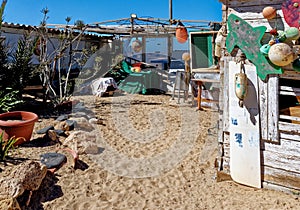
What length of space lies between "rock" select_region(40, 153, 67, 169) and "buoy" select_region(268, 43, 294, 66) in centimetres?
305

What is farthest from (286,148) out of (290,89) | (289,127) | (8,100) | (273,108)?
(8,100)

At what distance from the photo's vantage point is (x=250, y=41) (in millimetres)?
3162

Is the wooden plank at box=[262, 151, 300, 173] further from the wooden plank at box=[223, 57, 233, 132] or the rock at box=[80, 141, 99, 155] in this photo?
Result: the rock at box=[80, 141, 99, 155]

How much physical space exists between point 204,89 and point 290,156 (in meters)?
5.08

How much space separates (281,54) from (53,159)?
10.6 ft

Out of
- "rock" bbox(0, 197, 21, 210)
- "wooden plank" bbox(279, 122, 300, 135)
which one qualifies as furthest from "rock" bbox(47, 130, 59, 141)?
"wooden plank" bbox(279, 122, 300, 135)

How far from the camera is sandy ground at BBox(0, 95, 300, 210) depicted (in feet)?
10.3

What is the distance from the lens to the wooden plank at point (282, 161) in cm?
315

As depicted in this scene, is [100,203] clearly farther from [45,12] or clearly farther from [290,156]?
[45,12]

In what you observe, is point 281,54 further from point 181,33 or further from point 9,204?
point 181,33

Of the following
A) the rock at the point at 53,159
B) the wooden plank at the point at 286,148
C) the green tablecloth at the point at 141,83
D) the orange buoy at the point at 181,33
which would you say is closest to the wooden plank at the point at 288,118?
the wooden plank at the point at 286,148

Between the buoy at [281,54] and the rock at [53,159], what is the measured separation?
3.05 meters

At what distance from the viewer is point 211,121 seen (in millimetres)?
6688

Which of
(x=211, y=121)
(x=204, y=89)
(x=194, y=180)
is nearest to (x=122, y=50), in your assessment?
(x=204, y=89)
